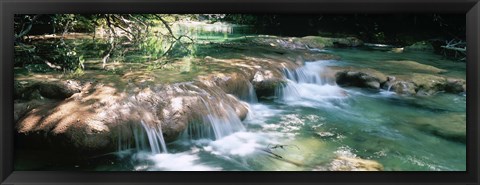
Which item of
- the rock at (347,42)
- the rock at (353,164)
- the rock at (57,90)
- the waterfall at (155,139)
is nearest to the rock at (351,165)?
the rock at (353,164)

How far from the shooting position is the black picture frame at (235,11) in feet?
8.23

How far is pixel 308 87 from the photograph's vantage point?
2875 mm

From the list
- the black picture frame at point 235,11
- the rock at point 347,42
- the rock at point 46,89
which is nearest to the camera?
the black picture frame at point 235,11

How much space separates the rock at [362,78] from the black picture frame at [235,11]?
42 cm

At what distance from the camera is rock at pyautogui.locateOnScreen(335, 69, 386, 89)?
2.76 m

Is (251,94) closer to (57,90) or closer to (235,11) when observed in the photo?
(235,11)

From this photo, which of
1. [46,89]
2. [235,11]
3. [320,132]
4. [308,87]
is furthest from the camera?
[308,87]

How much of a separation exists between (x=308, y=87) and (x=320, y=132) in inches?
12.5

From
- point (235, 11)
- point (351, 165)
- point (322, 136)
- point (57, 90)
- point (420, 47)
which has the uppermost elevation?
point (235, 11)

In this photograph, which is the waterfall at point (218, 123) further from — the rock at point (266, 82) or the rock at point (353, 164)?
the rock at point (353, 164)

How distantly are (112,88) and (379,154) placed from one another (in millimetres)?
1681

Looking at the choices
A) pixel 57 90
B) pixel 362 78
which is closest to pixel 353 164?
pixel 362 78

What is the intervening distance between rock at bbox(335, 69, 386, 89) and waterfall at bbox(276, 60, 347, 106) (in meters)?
0.06

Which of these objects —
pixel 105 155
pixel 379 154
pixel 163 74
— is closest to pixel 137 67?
pixel 163 74
